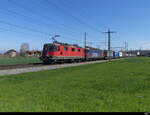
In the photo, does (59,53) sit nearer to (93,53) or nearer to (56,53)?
(56,53)

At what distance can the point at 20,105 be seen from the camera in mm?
5570

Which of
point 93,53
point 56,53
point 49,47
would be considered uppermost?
point 49,47

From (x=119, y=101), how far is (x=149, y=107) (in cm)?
104

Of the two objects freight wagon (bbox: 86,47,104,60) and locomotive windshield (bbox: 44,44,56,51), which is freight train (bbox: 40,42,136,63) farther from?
freight wagon (bbox: 86,47,104,60)

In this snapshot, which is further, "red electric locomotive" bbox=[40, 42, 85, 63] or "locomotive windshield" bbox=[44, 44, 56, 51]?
"locomotive windshield" bbox=[44, 44, 56, 51]

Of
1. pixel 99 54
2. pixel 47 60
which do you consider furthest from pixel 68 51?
pixel 99 54

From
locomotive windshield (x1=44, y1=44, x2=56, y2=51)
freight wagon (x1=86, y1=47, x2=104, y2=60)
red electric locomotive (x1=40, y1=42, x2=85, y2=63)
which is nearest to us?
red electric locomotive (x1=40, y1=42, x2=85, y2=63)

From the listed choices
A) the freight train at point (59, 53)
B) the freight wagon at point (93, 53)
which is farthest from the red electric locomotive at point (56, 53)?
the freight wagon at point (93, 53)

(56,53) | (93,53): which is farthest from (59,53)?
(93,53)

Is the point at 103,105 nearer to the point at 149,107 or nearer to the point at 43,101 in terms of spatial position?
the point at 149,107

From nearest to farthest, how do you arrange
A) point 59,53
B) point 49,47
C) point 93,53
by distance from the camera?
point 49,47
point 59,53
point 93,53

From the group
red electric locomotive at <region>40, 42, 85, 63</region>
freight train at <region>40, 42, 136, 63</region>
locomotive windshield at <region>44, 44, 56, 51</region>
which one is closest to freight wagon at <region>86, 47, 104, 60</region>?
freight train at <region>40, 42, 136, 63</region>

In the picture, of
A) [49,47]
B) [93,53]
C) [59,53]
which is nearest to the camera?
[49,47]

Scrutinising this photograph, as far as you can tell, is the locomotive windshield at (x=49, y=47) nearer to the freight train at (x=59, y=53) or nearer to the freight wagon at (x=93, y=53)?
the freight train at (x=59, y=53)
